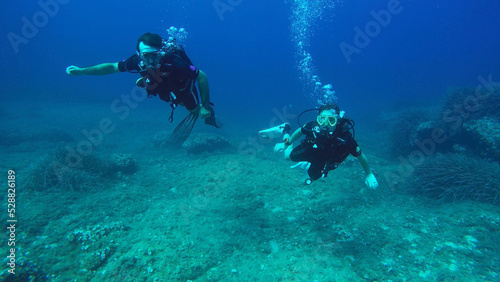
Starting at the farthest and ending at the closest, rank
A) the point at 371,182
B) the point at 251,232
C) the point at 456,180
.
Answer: the point at 456,180 < the point at 251,232 < the point at 371,182

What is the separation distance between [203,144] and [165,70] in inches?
338

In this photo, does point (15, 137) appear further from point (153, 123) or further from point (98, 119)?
point (153, 123)

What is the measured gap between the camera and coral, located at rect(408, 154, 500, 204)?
576cm

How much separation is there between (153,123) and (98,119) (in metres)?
5.73

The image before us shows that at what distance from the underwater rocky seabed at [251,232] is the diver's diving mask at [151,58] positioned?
131 inches

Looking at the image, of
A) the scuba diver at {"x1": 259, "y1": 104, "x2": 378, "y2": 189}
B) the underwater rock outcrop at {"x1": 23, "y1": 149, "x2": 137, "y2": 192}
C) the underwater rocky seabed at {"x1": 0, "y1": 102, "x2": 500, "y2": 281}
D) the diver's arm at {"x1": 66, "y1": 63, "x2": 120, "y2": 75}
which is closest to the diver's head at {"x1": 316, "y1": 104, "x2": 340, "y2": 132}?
the scuba diver at {"x1": 259, "y1": 104, "x2": 378, "y2": 189}

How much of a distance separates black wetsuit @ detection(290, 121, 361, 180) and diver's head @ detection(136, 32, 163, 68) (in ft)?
9.68

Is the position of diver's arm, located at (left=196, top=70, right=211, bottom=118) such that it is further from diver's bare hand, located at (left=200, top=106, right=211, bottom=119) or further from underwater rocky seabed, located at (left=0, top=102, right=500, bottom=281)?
underwater rocky seabed, located at (left=0, top=102, right=500, bottom=281)

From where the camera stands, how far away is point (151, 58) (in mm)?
3623

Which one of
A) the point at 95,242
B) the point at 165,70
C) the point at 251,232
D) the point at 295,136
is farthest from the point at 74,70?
the point at 251,232

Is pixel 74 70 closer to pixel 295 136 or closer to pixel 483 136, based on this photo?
pixel 295 136

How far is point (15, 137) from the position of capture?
47.3 ft

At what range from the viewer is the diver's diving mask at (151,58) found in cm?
354

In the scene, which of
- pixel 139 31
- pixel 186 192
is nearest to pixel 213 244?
pixel 186 192
